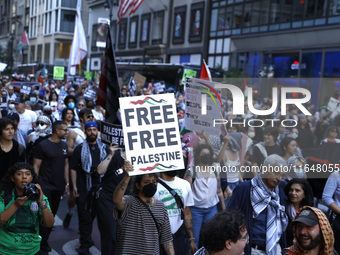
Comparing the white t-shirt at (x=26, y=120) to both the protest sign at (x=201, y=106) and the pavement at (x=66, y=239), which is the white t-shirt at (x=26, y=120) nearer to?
the pavement at (x=66, y=239)

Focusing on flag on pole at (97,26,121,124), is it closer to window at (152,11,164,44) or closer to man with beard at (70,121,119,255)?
man with beard at (70,121,119,255)

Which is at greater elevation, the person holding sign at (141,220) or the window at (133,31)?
the window at (133,31)

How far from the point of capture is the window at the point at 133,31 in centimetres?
5072

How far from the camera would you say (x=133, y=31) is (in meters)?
51.5

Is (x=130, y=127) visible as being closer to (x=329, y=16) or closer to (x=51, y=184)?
(x=51, y=184)

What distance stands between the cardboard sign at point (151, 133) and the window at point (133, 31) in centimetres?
4631

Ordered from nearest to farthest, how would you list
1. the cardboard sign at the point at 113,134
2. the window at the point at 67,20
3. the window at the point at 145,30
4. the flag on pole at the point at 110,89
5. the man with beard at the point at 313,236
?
the man with beard at the point at 313,236
the cardboard sign at the point at 113,134
the flag on pole at the point at 110,89
the window at the point at 145,30
the window at the point at 67,20

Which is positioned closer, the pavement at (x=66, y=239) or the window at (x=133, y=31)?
the pavement at (x=66, y=239)

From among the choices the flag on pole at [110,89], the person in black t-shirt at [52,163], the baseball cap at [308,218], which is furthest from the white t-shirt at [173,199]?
the person in black t-shirt at [52,163]

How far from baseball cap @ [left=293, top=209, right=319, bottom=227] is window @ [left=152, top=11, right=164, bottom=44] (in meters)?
42.7

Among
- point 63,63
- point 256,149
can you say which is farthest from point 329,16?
point 63,63

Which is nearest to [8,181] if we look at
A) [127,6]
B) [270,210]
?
[270,210]

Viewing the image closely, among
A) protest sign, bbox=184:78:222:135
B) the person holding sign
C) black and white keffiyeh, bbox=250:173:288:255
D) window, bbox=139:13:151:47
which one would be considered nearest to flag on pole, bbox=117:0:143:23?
protest sign, bbox=184:78:222:135

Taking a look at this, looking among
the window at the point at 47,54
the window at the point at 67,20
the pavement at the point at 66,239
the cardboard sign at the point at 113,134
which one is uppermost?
the window at the point at 67,20
